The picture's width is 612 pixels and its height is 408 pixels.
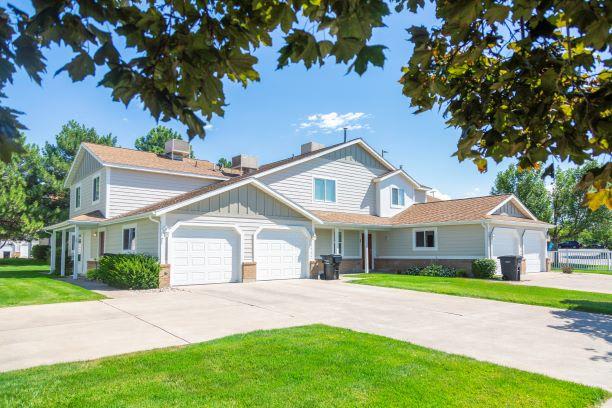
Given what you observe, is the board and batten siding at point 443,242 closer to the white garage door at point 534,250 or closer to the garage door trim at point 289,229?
the white garage door at point 534,250

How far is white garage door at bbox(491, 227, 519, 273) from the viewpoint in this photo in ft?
72.8

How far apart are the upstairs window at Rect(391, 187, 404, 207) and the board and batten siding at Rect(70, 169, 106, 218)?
1691 centimetres

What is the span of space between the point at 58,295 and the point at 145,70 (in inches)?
529

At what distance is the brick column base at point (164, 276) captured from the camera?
15.8 metres

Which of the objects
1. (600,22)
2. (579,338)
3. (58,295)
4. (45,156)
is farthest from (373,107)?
(45,156)

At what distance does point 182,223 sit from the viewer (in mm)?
16703

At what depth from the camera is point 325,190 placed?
25.4 m

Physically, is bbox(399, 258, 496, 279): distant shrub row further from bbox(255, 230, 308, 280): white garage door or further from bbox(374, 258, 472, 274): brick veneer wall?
bbox(255, 230, 308, 280): white garage door

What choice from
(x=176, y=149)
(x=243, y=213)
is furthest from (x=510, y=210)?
(x=176, y=149)

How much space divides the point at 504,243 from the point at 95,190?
21.3 metres

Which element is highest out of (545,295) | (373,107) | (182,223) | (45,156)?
(45,156)

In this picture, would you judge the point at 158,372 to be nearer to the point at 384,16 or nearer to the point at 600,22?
the point at 384,16

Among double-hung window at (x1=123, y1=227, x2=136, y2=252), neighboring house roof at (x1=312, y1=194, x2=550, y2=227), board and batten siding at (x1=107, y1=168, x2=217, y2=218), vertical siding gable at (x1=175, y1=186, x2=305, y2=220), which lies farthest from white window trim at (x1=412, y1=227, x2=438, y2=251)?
double-hung window at (x1=123, y1=227, x2=136, y2=252)

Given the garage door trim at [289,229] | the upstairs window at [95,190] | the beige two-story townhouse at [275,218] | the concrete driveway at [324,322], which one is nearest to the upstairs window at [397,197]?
the beige two-story townhouse at [275,218]
